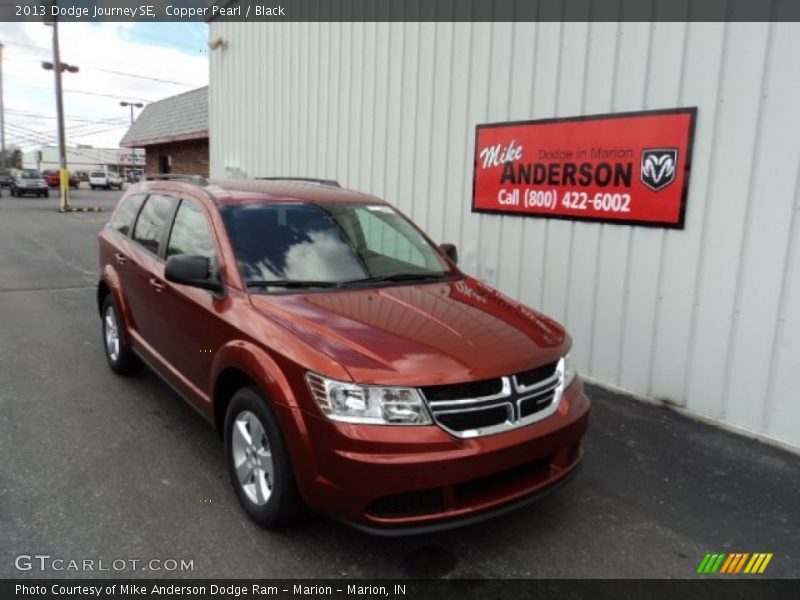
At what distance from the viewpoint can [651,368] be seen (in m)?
5.11

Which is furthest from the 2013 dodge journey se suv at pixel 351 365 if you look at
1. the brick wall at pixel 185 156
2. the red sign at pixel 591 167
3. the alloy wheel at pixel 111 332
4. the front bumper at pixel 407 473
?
the brick wall at pixel 185 156

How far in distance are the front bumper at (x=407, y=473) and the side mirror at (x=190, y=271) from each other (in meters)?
1.18

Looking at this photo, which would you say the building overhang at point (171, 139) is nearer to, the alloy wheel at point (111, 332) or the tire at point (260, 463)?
the alloy wheel at point (111, 332)

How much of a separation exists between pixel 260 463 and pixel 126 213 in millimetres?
3320

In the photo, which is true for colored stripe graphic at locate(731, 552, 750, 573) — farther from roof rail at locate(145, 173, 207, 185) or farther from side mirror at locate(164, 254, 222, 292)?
roof rail at locate(145, 173, 207, 185)

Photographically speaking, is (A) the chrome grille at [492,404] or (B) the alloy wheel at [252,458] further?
(B) the alloy wheel at [252,458]

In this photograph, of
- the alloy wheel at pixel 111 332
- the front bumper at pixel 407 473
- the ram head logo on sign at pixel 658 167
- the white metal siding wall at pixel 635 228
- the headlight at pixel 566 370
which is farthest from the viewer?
the alloy wheel at pixel 111 332

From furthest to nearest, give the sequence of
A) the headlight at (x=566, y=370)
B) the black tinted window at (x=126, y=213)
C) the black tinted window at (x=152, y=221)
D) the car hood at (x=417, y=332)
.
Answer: the black tinted window at (x=126, y=213), the black tinted window at (x=152, y=221), the headlight at (x=566, y=370), the car hood at (x=417, y=332)

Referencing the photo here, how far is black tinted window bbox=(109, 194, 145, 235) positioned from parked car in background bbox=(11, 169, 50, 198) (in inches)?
1574

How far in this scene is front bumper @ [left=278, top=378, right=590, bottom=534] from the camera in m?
2.56

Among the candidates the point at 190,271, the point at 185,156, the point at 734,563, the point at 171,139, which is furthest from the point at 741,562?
the point at 171,139

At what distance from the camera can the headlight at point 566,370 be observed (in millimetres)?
3215

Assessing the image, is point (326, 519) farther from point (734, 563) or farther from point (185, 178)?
point (185, 178)

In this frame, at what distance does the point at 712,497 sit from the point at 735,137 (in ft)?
8.41
